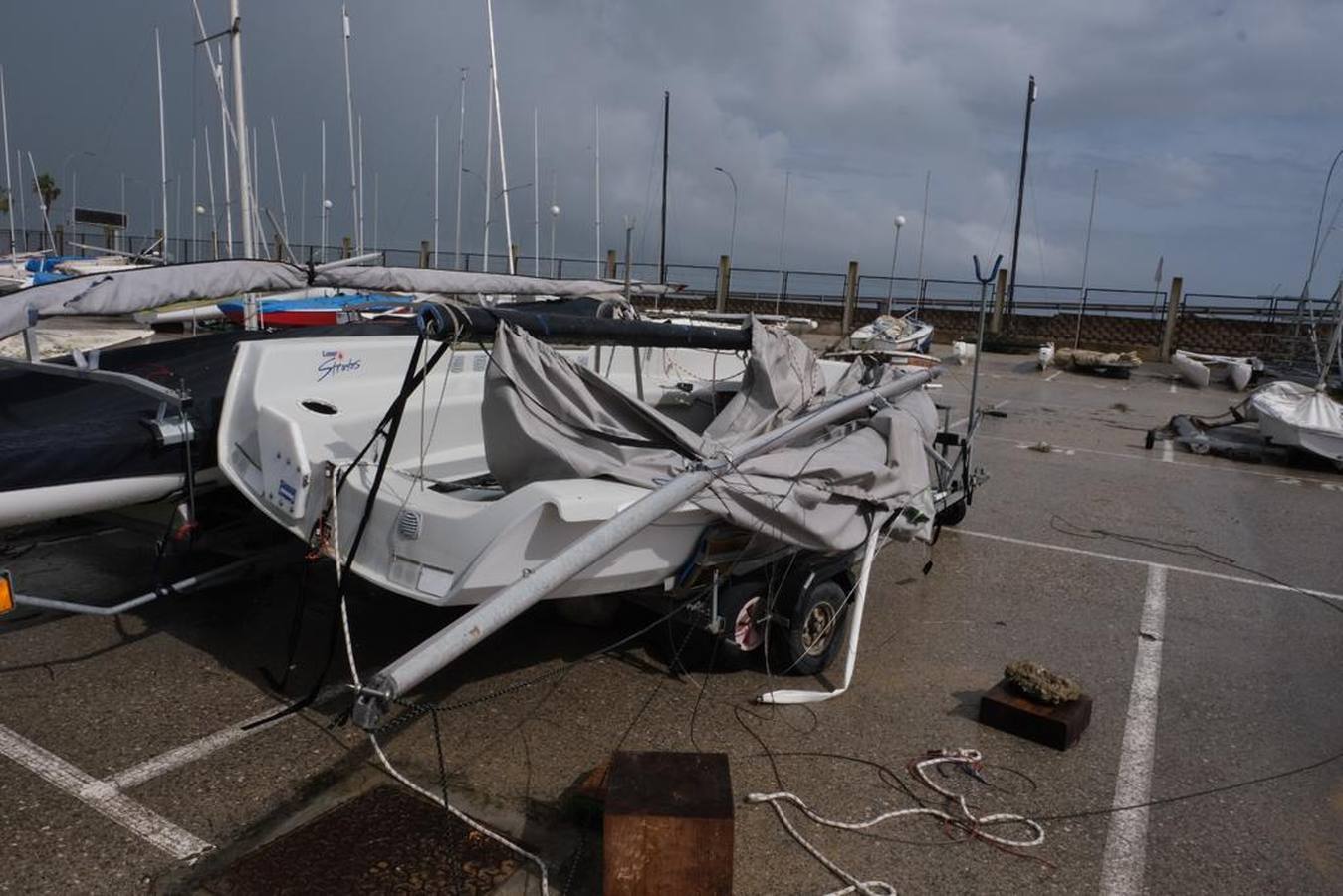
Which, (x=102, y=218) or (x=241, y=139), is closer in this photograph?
(x=241, y=139)

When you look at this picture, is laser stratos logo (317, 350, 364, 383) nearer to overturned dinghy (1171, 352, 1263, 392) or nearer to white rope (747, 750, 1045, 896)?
white rope (747, 750, 1045, 896)

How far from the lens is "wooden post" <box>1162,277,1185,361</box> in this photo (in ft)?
94.1

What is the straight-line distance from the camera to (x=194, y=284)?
5.25 metres

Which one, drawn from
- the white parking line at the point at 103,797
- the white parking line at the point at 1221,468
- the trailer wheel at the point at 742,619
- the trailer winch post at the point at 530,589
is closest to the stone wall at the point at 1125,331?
the white parking line at the point at 1221,468

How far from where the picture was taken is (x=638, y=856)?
312 cm

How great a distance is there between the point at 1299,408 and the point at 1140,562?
7.55 metres

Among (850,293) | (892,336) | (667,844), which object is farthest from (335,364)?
(850,293)

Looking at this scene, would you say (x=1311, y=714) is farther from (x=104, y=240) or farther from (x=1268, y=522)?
(x=104, y=240)

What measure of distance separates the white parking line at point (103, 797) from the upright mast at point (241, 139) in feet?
34.0

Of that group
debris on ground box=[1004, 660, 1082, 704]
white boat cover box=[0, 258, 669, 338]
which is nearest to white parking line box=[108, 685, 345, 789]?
white boat cover box=[0, 258, 669, 338]

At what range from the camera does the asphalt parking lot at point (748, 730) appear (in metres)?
3.70

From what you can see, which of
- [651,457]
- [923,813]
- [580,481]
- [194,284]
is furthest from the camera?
[194,284]

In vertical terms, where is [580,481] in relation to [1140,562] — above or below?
above

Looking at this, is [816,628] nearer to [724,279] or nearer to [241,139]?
[241,139]
